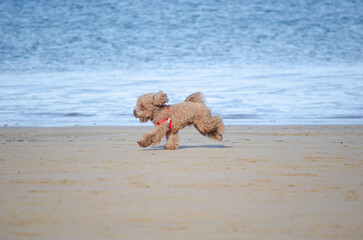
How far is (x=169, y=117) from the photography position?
7.37m

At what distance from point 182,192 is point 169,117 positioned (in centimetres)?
327

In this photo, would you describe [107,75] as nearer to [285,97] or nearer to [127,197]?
[285,97]

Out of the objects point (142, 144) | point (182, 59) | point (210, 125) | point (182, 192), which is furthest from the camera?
point (182, 59)

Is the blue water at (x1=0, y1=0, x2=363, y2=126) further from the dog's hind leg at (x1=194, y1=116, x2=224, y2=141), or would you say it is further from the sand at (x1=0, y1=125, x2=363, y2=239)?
the sand at (x1=0, y1=125, x2=363, y2=239)

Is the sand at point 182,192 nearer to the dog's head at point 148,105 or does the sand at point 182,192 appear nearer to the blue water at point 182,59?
the dog's head at point 148,105

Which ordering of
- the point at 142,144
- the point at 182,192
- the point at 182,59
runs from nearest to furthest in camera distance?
the point at 182,192
the point at 142,144
the point at 182,59

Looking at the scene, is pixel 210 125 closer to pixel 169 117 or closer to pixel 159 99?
pixel 169 117

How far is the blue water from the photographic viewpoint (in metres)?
16.0

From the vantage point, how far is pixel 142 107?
7402 mm

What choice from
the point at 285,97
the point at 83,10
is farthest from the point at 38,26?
the point at 285,97

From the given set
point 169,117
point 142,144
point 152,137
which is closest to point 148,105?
point 169,117

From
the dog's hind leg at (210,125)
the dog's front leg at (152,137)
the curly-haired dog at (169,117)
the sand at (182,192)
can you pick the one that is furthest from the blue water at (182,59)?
the sand at (182,192)

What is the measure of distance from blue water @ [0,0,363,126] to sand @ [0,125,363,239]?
6654 mm

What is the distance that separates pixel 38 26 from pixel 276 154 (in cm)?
4347
